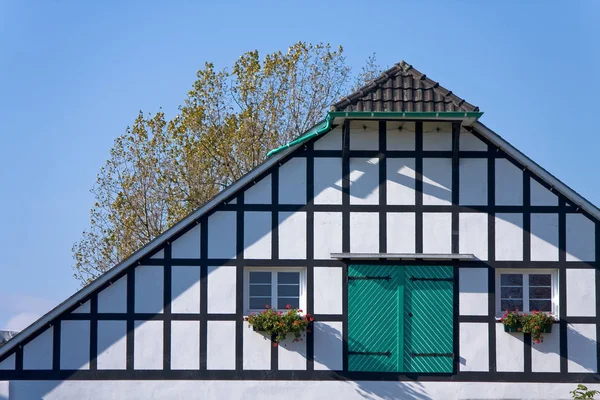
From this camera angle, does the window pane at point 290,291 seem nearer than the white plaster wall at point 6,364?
No

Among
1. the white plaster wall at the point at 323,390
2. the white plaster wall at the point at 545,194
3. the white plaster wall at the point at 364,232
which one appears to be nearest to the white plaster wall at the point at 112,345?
the white plaster wall at the point at 323,390

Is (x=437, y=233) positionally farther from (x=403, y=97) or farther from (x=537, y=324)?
(x=403, y=97)

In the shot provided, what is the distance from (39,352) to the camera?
54.2 feet

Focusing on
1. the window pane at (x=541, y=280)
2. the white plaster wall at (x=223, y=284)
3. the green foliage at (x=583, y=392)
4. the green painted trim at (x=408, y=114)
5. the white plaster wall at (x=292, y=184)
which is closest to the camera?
the green foliage at (x=583, y=392)

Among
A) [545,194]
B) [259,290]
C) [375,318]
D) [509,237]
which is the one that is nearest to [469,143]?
[545,194]

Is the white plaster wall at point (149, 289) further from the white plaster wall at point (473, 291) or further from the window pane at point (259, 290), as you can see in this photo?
the white plaster wall at point (473, 291)

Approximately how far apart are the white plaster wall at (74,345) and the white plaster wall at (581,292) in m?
7.55

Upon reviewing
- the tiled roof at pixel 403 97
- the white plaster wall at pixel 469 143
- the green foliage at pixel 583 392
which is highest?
the tiled roof at pixel 403 97

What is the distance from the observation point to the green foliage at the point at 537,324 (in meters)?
16.5

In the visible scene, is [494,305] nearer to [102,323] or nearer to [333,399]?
[333,399]

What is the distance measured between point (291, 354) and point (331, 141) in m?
3.42

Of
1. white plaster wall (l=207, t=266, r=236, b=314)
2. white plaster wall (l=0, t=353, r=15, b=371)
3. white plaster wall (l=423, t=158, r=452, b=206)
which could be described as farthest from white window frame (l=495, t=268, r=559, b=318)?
white plaster wall (l=0, t=353, r=15, b=371)

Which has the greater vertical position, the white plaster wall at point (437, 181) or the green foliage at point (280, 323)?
the white plaster wall at point (437, 181)

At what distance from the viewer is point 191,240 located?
16.8 m
